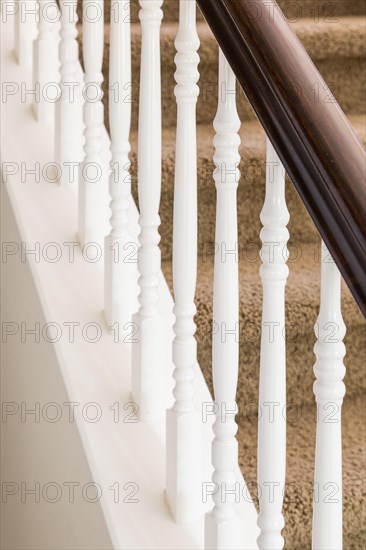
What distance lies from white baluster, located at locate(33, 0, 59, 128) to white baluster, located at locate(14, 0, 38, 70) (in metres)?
0.09

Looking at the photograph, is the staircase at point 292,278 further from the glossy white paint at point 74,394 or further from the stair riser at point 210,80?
the glossy white paint at point 74,394

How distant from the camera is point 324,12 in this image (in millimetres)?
2404

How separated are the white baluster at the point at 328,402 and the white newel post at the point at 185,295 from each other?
29 centimetres

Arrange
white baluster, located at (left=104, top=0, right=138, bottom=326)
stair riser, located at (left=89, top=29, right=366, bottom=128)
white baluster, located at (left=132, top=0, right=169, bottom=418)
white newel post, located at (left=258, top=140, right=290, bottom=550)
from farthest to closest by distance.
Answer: stair riser, located at (left=89, top=29, right=366, bottom=128) → white baluster, located at (left=104, top=0, right=138, bottom=326) → white baluster, located at (left=132, top=0, right=169, bottom=418) → white newel post, located at (left=258, top=140, right=290, bottom=550)

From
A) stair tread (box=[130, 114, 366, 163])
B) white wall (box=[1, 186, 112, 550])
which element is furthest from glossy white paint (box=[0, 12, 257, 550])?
stair tread (box=[130, 114, 366, 163])

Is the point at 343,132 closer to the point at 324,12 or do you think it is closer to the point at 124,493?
the point at 124,493

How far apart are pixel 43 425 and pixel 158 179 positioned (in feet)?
1.68

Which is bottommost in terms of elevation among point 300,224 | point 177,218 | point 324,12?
point 177,218

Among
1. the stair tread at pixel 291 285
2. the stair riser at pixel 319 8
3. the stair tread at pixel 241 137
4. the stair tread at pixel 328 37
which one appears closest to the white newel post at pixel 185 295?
the stair tread at pixel 291 285

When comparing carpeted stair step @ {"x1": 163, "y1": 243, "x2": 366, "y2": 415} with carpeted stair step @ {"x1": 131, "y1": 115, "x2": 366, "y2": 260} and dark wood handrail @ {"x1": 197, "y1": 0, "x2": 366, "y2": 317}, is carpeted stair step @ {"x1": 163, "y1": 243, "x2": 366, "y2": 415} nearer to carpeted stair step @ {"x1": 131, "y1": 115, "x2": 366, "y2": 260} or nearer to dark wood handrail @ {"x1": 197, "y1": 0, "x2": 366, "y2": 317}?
carpeted stair step @ {"x1": 131, "y1": 115, "x2": 366, "y2": 260}

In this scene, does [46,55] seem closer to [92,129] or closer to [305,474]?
[92,129]

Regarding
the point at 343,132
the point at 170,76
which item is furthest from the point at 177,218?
the point at 170,76

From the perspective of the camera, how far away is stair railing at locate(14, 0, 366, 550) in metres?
0.85

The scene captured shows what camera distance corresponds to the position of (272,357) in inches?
40.8
